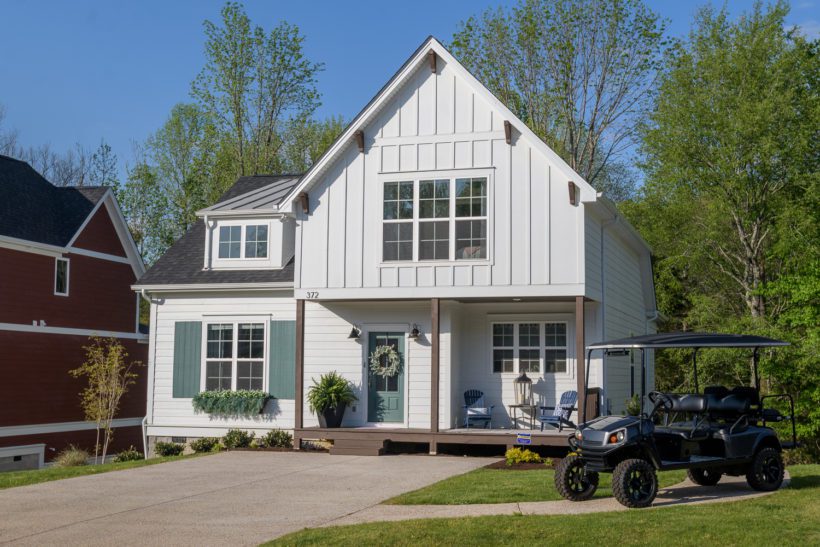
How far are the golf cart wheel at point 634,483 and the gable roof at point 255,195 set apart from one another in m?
10.7

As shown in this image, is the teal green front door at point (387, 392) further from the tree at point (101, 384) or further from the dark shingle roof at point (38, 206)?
the dark shingle roof at point (38, 206)

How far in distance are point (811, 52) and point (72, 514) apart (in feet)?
76.1

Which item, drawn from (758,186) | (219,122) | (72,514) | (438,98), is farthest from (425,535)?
(219,122)

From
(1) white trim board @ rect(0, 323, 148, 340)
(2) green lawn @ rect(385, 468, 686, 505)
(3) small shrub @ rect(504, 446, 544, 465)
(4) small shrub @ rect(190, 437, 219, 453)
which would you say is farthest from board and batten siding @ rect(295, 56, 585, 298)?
(1) white trim board @ rect(0, 323, 148, 340)

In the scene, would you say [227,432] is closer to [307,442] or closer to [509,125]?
[307,442]

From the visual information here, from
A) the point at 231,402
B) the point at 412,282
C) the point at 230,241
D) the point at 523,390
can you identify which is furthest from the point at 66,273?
the point at 523,390

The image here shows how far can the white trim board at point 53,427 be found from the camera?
2225 cm

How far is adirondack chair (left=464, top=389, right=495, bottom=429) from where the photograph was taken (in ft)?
60.9

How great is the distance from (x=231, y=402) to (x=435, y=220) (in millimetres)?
6347

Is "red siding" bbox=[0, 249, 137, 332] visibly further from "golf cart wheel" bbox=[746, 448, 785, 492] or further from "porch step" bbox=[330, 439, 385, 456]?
"golf cart wheel" bbox=[746, 448, 785, 492]

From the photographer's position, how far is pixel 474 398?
63.4 feet

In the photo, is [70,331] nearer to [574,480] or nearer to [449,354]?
[449,354]

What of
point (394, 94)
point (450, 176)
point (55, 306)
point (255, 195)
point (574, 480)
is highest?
point (394, 94)

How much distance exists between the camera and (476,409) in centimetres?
1859
